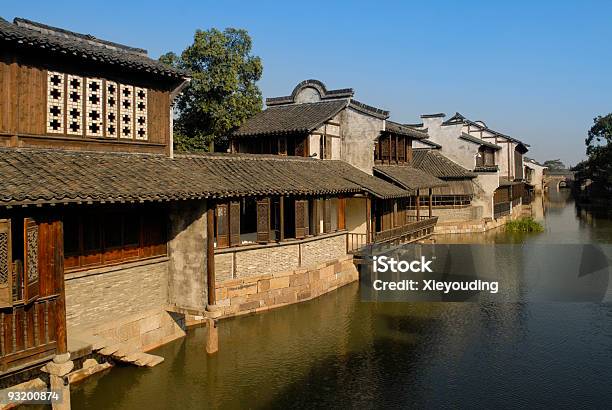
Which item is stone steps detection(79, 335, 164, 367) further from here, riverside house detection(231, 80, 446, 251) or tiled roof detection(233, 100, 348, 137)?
tiled roof detection(233, 100, 348, 137)

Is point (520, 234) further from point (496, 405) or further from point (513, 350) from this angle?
point (496, 405)

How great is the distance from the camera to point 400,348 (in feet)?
49.6

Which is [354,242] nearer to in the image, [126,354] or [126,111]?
[126,111]

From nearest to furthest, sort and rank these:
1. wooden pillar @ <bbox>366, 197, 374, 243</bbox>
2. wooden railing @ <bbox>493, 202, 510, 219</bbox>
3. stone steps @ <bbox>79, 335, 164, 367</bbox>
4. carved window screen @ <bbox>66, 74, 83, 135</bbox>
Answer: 1. stone steps @ <bbox>79, 335, 164, 367</bbox>
2. carved window screen @ <bbox>66, 74, 83, 135</bbox>
3. wooden pillar @ <bbox>366, 197, 374, 243</bbox>
4. wooden railing @ <bbox>493, 202, 510, 219</bbox>

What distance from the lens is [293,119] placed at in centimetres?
2772

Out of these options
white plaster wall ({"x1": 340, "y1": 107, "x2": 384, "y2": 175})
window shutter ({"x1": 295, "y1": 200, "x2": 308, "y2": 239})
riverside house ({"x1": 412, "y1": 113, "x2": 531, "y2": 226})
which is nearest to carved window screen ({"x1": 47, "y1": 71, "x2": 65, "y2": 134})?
window shutter ({"x1": 295, "y1": 200, "x2": 308, "y2": 239})

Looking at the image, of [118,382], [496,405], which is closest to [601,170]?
[496,405]

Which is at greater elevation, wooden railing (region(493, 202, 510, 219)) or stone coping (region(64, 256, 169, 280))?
wooden railing (region(493, 202, 510, 219))

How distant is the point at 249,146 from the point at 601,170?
47246 millimetres

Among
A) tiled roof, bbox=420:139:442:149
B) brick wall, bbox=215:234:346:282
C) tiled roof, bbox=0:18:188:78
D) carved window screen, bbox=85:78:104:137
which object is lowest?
brick wall, bbox=215:234:346:282

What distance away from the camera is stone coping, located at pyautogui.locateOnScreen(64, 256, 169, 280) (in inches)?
488

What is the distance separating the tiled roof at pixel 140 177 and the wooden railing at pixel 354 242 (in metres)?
2.69

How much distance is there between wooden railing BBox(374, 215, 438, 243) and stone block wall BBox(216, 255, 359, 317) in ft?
7.83

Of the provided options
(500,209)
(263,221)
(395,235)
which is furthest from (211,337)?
(500,209)
